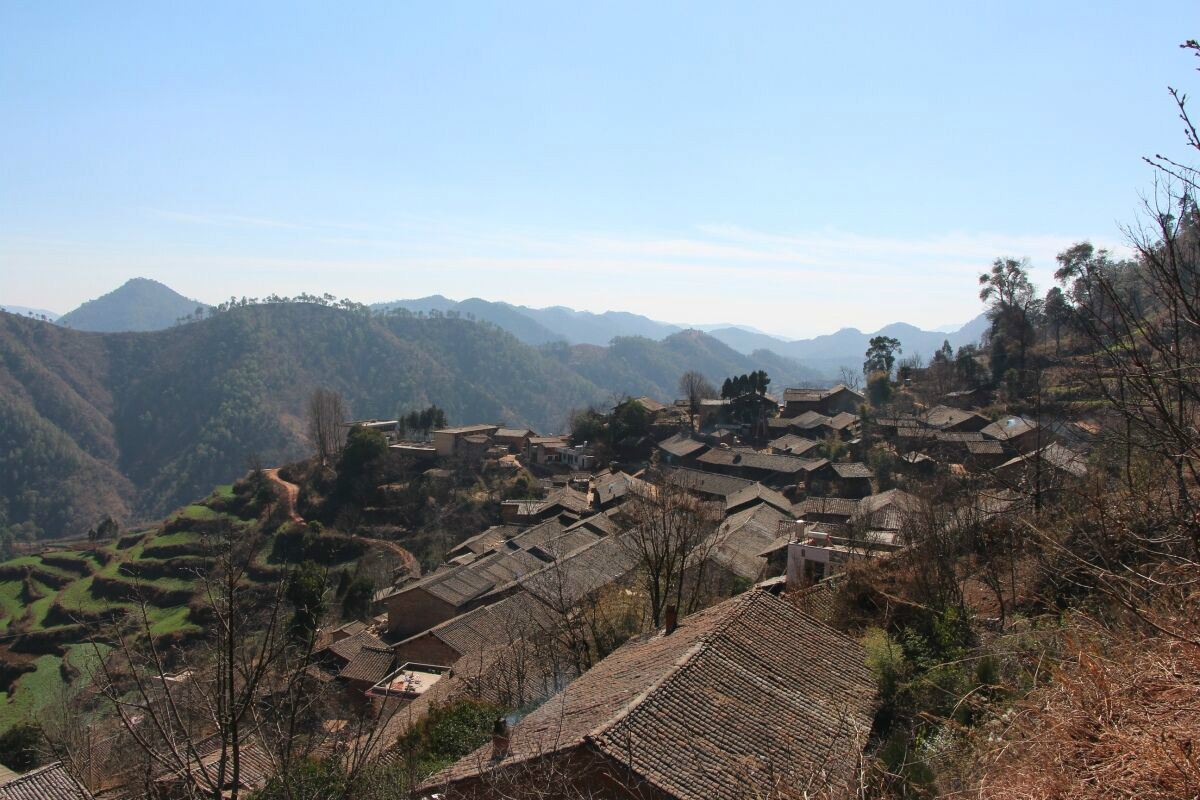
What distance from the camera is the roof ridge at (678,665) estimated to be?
6930 millimetres

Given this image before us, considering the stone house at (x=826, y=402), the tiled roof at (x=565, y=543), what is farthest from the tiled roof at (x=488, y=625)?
the stone house at (x=826, y=402)

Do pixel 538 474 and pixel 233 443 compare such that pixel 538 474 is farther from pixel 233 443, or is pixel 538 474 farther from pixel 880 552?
pixel 233 443

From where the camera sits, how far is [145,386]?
124 m

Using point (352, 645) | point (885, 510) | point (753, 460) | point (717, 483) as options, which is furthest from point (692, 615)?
point (753, 460)

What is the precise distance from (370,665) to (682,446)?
22.9 m

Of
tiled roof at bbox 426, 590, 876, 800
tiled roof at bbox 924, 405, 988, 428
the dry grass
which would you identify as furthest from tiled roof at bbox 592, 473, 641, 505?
the dry grass

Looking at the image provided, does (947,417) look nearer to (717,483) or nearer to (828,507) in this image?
(717,483)

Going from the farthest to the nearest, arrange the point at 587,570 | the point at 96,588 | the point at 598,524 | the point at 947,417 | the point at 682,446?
1. the point at 682,446
2. the point at 96,588
3. the point at 947,417
4. the point at 598,524
5. the point at 587,570

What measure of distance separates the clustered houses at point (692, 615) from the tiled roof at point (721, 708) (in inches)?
1.0

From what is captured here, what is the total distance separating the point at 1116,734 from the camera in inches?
125

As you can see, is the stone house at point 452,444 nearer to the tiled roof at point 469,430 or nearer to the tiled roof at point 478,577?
the tiled roof at point 469,430

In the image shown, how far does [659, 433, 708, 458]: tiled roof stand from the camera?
39.8 metres

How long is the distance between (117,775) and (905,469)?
26.4m

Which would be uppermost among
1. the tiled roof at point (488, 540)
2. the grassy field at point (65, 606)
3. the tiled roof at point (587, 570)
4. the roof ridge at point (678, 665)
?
the roof ridge at point (678, 665)
